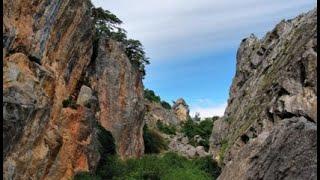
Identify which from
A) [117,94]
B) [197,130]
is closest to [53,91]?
[117,94]

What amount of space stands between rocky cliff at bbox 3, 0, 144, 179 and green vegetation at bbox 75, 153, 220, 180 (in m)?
2.87

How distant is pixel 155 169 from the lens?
6219 cm

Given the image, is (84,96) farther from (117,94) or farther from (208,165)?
(208,165)

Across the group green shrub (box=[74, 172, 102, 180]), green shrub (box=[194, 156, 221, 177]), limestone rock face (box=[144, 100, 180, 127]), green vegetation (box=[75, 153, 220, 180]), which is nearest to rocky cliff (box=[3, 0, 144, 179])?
green shrub (box=[74, 172, 102, 180])

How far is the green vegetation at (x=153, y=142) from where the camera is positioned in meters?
83.9

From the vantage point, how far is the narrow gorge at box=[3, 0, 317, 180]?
1634 centimetres

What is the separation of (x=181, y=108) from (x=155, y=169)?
87699 millimetres

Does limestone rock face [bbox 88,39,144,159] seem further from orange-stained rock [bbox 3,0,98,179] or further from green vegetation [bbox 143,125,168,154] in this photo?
green vegetation [bbox 143,125,168,154]

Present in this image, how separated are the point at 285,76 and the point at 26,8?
1988cm

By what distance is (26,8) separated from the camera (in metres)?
42.2

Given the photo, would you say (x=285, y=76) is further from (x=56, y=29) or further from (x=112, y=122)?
(x=112, y=122)

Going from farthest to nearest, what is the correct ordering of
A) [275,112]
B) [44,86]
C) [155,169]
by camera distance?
[155,169] → [275,112] → [44,86]

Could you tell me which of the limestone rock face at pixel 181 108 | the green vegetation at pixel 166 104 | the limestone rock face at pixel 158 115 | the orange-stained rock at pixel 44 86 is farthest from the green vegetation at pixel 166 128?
the orange-stained rock at pixel 44 86

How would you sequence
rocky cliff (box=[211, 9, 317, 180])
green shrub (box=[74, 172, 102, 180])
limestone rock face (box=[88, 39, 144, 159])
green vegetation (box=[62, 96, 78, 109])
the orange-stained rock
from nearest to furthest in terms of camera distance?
rocky cliff (box=[211, 9, 317, 180]) → the orange-stained rock → green shrub (box=[74, 172, 102, 180]) → green vegetation (box=[62, 96, 78, 109]) → limestone rock face (box=[88, 39, 144, 159])
